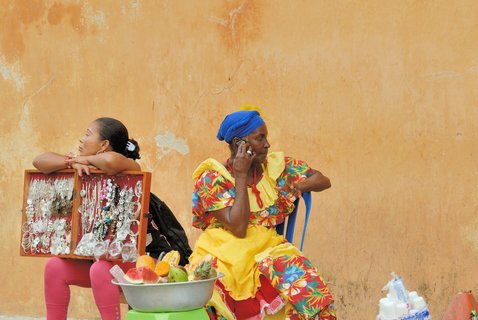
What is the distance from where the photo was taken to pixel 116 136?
5.13 metres

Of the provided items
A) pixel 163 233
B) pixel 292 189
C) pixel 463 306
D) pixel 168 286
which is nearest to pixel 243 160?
pixel 292 189

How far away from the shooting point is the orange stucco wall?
18.8ft

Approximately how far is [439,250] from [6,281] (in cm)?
315

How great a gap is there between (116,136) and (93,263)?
2.26 feet

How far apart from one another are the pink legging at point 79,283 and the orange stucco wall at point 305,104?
150 cm

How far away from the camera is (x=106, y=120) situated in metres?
5.14

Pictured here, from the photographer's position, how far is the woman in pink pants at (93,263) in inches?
189

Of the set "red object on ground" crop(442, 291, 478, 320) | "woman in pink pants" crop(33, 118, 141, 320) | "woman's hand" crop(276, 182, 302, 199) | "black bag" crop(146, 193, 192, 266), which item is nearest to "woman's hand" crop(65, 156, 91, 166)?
"woman in pink pants" crop(33, 118, 141, 320)

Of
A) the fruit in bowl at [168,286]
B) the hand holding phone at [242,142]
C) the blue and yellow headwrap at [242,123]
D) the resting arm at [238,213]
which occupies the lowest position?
the fruit in bowl at [168,286]

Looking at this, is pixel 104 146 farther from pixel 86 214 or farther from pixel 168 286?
pixel 168 286

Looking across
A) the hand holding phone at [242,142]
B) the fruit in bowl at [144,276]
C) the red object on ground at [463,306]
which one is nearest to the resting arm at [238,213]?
the hand holding phone at [242,142]

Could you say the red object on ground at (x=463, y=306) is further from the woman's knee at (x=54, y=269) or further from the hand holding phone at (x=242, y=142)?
the woman's knee at (x=54, y=269)

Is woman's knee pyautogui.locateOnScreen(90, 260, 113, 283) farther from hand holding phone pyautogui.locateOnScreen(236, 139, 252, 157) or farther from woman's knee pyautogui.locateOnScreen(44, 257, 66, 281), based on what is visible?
hand holding phone pyautogui.locateOnScreen(236, 139, 252, 157)

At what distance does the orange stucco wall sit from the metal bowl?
72.3 inches
